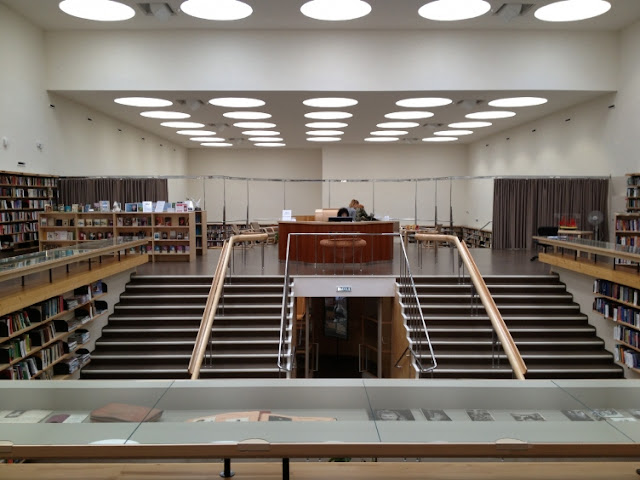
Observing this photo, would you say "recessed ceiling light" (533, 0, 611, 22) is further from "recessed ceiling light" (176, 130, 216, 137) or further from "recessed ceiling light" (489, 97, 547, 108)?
"recessed ceiling light" (176, 130, 216, 137)

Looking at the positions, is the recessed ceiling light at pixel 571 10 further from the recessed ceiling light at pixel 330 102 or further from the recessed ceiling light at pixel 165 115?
the recessed ceiling light at pixel 165 115

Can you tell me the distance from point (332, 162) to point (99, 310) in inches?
696

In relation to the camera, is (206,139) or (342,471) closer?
(342,471)

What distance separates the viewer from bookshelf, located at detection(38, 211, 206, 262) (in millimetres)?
13380

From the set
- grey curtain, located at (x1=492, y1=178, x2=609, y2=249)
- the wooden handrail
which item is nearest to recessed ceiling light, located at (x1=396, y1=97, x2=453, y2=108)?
grey curtain, located at (x1=492, y1=178, x2=609, y2=249)

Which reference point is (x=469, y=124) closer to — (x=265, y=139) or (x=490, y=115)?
(x=490, y=115)

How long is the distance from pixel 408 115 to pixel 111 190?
902 centimetres

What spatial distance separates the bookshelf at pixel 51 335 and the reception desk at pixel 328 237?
4.28m

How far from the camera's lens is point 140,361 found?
9.16 meters

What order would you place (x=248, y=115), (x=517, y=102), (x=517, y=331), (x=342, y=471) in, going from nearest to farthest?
(x=342, y=471)
(x=517, y=331)
(x=517, y=102)
(x=248, y=115)

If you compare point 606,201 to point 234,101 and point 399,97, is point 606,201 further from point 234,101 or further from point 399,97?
point 234,101

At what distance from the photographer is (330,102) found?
15.2 meters

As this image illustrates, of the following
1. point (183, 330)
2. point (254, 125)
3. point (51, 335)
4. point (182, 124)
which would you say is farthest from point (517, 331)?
point (182, 124)

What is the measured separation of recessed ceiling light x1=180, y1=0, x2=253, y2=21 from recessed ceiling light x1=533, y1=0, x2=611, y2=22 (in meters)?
6.25
